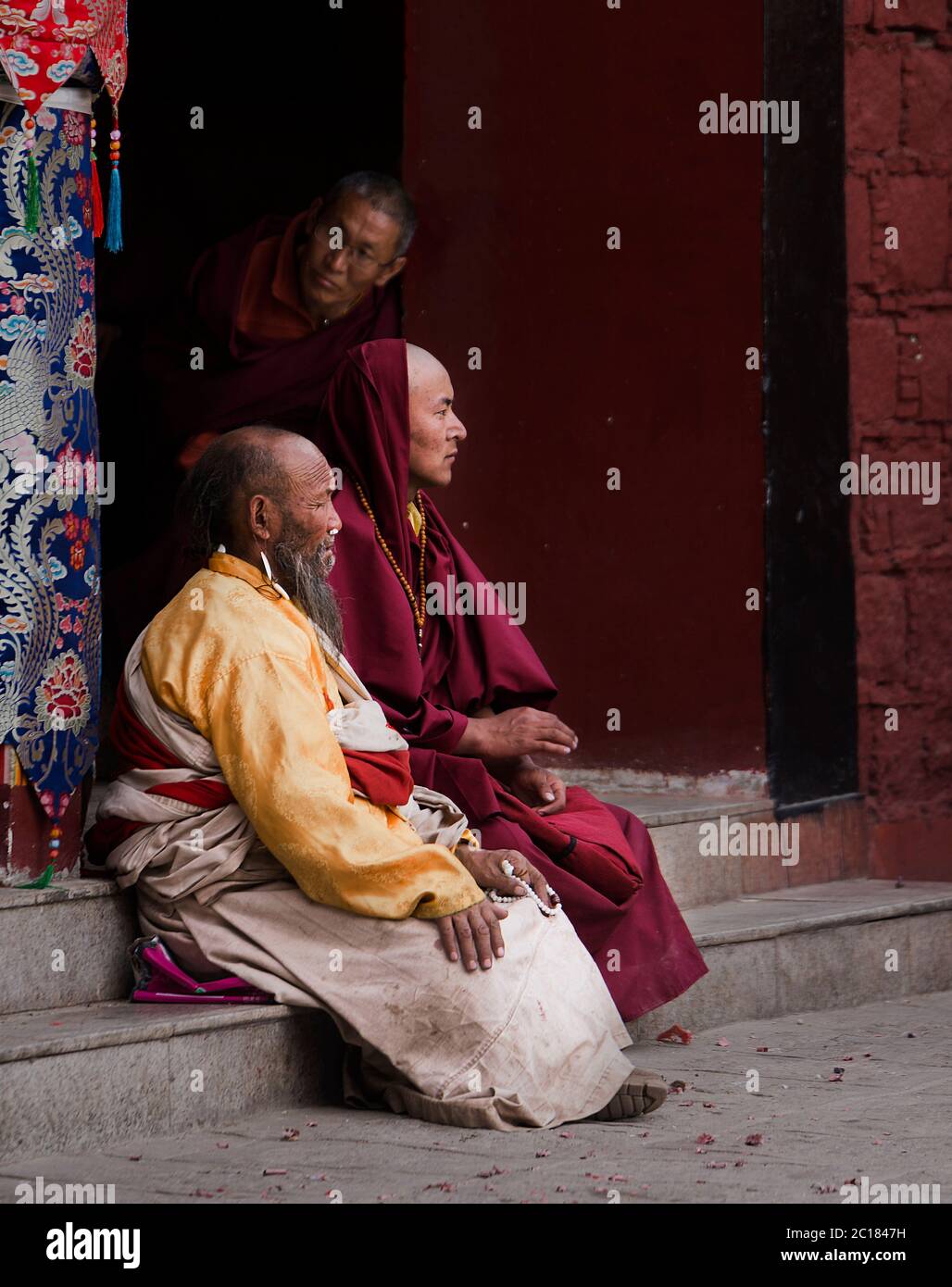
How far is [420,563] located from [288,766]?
3.92ft

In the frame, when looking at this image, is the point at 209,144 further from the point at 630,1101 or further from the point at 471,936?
the point at 630,1101

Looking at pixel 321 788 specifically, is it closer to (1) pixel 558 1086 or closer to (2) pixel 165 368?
(1) pixel 558 1086

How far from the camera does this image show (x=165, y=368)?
6.58m

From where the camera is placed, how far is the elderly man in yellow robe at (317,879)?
13.9 feet

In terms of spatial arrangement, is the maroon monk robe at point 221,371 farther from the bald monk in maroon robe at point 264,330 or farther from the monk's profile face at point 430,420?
the monk's profile face at point 430,420

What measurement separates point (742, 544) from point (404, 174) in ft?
5.35

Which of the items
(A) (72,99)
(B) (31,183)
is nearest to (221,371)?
(A) (72,99)

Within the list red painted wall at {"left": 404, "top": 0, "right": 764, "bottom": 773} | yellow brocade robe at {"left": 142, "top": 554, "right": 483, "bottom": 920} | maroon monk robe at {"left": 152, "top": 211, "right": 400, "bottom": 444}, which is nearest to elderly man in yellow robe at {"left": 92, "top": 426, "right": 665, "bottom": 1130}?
yellow brocade robe at {"left": 142, "top": 554, "right": 483, "bottom": 920}

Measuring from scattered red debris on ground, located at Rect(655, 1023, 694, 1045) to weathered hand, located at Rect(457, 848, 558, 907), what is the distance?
83 cm

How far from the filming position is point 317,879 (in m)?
4.26

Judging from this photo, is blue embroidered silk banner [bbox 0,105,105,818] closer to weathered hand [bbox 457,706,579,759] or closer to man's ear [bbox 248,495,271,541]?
man's ear [bbox 248,495,271,541]

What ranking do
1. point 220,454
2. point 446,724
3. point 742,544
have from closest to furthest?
1. point 220,454
2. point 446,724
3. point 742,544

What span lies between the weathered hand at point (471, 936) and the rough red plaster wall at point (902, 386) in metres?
2.83
